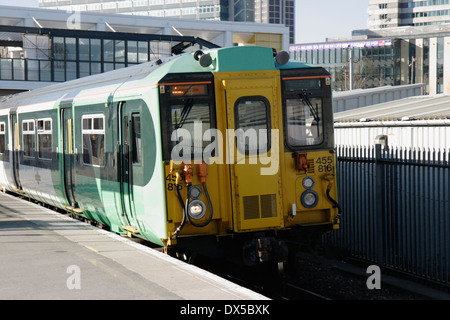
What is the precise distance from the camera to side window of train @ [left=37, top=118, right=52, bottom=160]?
49.9 feet

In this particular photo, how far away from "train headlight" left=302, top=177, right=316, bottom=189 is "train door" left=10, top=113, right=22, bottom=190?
11157 mm

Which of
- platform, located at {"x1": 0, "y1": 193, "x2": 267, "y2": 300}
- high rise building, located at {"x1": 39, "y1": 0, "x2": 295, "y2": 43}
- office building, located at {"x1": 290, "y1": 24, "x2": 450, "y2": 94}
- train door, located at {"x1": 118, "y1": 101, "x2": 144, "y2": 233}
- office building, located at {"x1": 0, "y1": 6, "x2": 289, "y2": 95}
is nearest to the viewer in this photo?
platform, located at {"x1": 0, "y1": 193, "x2": 267, "y2": 300}

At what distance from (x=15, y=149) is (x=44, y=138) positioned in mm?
3604

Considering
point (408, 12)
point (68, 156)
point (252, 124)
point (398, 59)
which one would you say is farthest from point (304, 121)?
point (408, 12)

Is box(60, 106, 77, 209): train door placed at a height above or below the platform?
above

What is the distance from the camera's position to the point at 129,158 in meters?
10.4

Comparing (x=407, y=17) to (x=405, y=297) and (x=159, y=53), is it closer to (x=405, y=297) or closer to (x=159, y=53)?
(x=159, y=53)

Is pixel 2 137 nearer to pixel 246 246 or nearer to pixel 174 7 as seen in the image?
pixel 246 246

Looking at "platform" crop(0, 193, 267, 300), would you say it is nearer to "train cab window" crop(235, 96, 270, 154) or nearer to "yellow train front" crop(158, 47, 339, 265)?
"yellow train front" crop(158, 47, 339, 265)

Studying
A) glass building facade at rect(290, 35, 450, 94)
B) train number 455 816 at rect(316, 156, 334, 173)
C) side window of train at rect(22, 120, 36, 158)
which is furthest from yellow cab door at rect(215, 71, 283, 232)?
glass building facade at rect(290, 35, 450, 94)

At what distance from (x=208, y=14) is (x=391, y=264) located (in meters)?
132

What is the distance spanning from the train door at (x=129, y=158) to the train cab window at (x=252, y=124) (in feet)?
5.12

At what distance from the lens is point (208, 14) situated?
139500 millimetres
